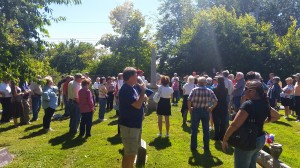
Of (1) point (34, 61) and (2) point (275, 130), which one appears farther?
(2) point (275, 130)

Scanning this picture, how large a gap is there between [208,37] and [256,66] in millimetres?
4606

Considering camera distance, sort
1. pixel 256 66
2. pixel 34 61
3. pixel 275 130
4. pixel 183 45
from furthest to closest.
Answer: pixel 183 45 < pixel 256 66 < pixel 275 130 < pixel 34 61

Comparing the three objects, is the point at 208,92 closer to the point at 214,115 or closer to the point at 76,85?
the point at 214,115

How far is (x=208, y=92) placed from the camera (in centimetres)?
782

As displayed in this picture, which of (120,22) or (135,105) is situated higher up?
(120,22)

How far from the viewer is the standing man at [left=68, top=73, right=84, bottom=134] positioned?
9969mm

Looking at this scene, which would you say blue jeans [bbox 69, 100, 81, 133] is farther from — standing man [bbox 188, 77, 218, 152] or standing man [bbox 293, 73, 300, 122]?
standing man [bbox 293, 73, 300, 122]

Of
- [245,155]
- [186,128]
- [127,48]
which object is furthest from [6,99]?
[127,48]

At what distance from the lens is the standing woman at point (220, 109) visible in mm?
8656

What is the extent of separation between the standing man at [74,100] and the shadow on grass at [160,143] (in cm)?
274

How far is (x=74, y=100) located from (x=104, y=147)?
2464 millimetres

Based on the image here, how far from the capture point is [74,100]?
10.0 meters

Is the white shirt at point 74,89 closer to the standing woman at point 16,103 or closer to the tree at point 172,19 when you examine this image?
the standing woman at point 16,103

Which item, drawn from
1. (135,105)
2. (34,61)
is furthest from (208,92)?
(34,61)
